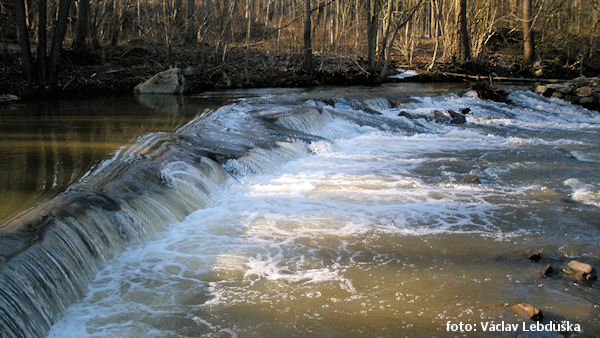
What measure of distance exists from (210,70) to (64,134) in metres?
10.1

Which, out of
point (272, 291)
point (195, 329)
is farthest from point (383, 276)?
point (195, 329)

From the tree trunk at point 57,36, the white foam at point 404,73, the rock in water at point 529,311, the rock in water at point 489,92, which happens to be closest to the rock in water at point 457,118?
the rock in water at point 489,92

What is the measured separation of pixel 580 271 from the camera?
4.99 m

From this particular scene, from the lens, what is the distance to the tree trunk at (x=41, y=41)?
15.4 m

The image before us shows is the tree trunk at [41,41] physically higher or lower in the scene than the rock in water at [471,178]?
higher

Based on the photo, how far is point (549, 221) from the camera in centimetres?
665

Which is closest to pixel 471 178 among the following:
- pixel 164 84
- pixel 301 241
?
pixel 301 241

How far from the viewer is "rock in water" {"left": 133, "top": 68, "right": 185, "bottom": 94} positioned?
17.6 metres

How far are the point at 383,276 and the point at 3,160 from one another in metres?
6.07

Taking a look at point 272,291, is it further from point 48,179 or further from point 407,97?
point 407,97

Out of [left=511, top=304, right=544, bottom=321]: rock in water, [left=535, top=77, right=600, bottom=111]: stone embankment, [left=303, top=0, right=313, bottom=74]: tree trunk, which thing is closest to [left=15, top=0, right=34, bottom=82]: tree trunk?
[left=303, top=0, right=313, bottom=74]: tree trunk

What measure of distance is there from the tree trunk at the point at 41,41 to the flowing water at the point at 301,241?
8072 millimetres

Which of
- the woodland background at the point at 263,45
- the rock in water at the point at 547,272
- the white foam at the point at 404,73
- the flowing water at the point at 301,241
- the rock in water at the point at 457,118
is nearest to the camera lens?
the flowing water at the point at 301,241

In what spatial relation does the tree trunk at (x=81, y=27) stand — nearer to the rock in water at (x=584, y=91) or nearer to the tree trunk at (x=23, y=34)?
the tree trunk at (x=23, y=34)
